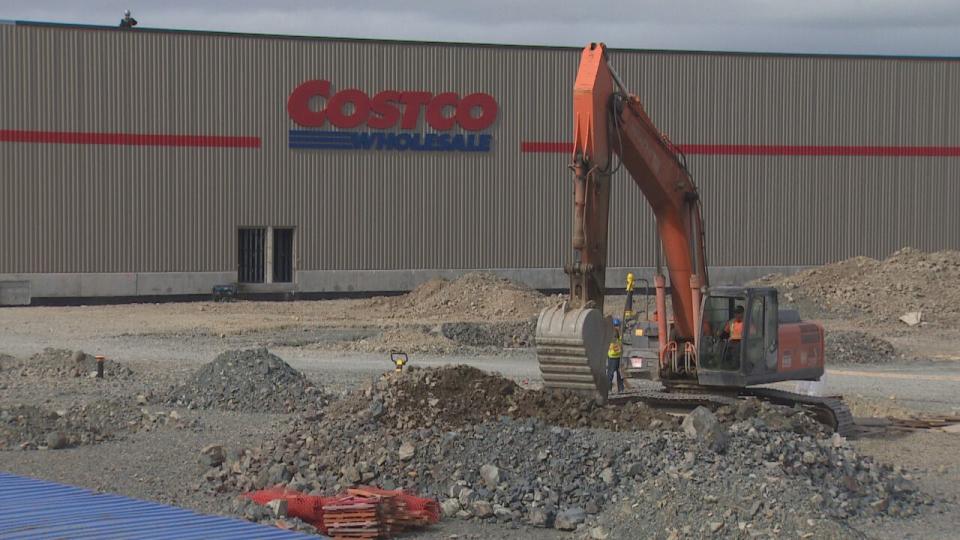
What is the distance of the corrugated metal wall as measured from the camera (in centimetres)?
4031

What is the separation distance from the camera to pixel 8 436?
1809cm

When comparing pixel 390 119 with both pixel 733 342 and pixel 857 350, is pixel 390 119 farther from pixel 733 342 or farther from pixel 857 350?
pixel 733 342

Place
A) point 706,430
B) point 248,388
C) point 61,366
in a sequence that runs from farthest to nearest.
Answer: point 61,366
point 248,388
point 706,430

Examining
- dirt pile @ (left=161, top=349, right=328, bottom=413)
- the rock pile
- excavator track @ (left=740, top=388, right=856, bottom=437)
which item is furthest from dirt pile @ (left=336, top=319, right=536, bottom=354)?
the rock pile

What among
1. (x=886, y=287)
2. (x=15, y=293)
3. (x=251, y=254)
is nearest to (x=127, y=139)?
(x=251, y=254)

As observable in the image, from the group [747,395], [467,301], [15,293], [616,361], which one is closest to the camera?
[747,395]

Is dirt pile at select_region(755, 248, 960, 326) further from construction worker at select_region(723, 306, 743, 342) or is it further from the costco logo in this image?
construction worker at select_region(723, 306, 743, 342)

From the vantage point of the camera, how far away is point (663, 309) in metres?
19.6

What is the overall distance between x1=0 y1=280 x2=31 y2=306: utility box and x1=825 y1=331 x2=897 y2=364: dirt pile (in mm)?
22936

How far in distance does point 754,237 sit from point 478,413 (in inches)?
1287

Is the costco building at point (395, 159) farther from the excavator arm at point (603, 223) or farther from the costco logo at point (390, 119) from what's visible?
the excavator arm at point (603, 223)

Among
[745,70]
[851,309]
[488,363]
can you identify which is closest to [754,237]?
[745,70]

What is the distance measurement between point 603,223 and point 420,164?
2699 centimetres

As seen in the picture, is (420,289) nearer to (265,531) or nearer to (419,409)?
(419,409)
